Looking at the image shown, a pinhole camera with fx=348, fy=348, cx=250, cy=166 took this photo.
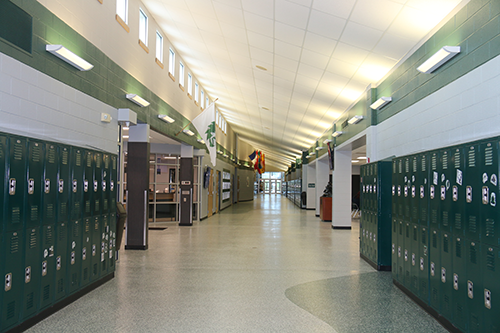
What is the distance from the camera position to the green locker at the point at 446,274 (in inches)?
135

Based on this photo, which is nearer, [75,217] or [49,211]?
[49,211]

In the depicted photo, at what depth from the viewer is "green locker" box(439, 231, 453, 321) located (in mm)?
3420

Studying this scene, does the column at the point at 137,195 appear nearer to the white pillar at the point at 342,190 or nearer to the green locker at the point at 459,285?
the green locker at the point at 459,285

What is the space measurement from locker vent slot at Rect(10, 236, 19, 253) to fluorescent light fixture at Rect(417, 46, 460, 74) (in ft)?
16.6

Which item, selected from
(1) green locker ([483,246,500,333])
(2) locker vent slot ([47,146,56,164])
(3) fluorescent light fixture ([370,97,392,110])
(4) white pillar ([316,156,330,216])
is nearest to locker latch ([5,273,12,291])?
(2) locker vent slot ([47,146,56,164])

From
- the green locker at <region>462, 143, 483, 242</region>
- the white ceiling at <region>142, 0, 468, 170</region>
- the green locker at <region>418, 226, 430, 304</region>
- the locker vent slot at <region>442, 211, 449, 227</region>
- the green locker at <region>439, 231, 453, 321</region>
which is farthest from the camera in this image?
the white ceiling at <region>142, 0, 468, 170</region>

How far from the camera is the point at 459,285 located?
3.26 m

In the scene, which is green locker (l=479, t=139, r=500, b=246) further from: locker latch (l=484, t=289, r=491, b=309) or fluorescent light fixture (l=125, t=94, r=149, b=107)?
fluorescent light fixture (l=125, t=94, r=149, b=107)

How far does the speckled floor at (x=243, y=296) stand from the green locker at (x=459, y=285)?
0.32m

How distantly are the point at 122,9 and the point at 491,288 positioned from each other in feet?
22.7

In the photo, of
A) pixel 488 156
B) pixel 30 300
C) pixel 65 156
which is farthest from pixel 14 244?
pixel 488 156

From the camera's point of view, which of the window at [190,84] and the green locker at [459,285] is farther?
the window at [190,84]

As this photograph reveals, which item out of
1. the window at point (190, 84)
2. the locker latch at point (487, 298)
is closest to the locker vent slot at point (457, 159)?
A: the locker latch at point (487, 298)

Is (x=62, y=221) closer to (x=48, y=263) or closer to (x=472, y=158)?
(x=48, y=263)
